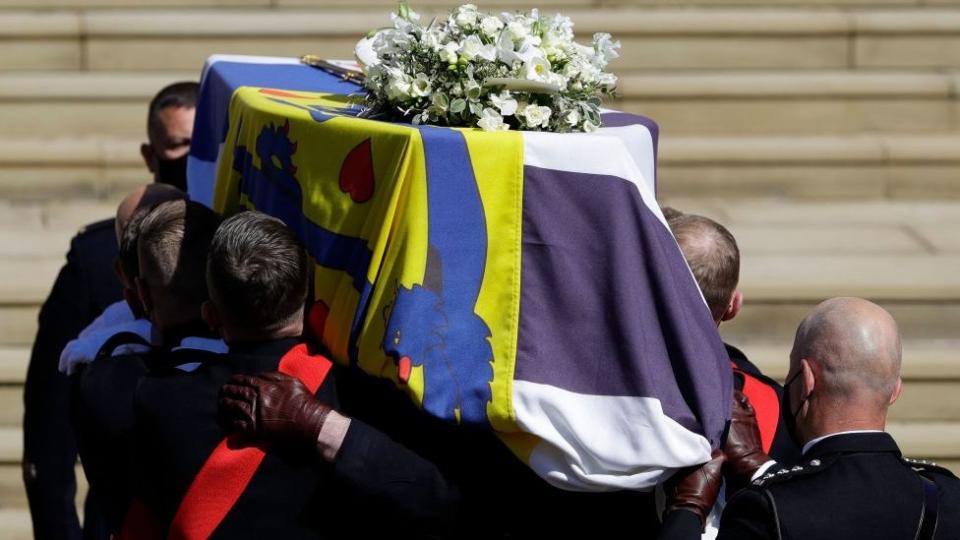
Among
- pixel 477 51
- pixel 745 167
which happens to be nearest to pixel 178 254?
pixel 477 51

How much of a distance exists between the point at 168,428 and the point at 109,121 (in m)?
4.11

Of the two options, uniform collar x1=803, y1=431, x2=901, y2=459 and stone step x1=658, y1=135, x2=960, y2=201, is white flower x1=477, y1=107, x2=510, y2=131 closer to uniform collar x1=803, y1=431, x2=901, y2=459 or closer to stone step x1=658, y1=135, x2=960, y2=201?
uniform collar x1=803, y1=431, x2=901, y2=459

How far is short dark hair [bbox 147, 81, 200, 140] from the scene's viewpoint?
4.73 m

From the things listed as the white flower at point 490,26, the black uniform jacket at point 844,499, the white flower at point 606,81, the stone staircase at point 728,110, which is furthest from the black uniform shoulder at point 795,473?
the stone staircase at point 728,110

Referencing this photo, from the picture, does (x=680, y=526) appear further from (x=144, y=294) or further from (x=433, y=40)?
(x=144, y=294)

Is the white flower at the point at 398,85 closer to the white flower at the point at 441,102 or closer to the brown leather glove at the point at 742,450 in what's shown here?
the white flower at the point at 441,102

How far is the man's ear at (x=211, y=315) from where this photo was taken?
9.94 ft

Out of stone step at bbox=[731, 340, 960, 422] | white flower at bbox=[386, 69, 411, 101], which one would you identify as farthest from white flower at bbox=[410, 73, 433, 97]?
stone step at bbox=[731, 340, 960, 422]

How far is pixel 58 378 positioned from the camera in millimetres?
4375

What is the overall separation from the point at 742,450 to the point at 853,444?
0.30 meters

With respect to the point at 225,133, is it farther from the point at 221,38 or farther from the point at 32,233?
the point at 221,38

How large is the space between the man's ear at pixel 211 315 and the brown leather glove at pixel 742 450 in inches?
42.4

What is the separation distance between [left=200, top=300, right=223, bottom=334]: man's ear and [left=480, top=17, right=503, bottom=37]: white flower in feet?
2.67

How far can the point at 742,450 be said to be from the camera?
299 centimetres
